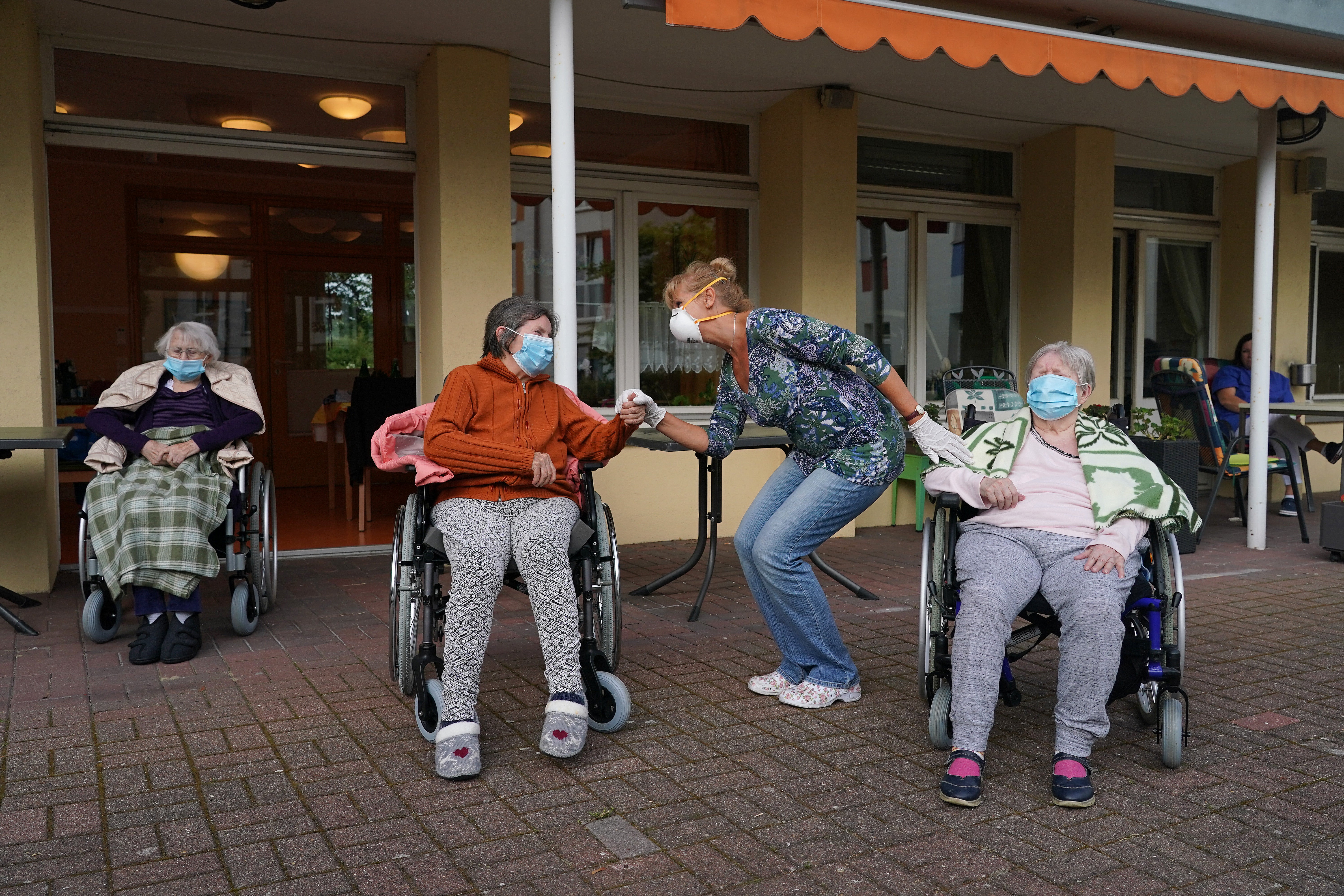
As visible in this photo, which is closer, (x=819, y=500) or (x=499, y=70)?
(x=819, y=500)

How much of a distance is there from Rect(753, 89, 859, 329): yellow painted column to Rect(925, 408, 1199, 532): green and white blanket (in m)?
3.72

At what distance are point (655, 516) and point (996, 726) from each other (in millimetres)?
3733

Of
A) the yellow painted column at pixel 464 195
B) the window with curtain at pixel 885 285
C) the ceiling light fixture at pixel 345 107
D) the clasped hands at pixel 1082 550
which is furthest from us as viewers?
the window with curtain at pixel 885 285

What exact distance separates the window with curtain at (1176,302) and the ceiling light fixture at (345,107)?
6.60 metres

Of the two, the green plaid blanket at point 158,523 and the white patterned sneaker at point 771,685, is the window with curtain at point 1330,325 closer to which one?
the white patterned sneaker at point 771,685

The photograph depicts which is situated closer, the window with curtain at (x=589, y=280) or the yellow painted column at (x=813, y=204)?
the window with curtain at (x=589, y=280)

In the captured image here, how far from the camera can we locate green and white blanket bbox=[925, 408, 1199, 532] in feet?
10.5

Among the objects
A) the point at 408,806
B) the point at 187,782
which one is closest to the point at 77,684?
the point at 187,782

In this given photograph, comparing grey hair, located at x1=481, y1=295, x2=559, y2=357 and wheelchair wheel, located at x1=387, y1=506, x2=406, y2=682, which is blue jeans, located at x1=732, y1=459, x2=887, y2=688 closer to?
grey hair, located at x1=481, y1=295, x2=559, y2=357

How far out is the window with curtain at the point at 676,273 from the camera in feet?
24.0

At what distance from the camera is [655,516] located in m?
7.01

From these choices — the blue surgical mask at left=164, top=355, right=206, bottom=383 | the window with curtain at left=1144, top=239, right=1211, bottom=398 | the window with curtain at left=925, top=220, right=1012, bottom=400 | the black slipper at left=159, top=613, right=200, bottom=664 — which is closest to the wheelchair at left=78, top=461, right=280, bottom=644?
the black slipper at left=159, top=613, right=200, bottom=664

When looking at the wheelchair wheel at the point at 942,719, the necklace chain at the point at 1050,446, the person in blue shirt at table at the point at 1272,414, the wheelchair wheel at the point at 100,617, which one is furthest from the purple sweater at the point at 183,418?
the person in blue shirt at table at the point at 1272,414

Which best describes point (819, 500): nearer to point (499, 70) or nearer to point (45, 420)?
point (499, 70)
